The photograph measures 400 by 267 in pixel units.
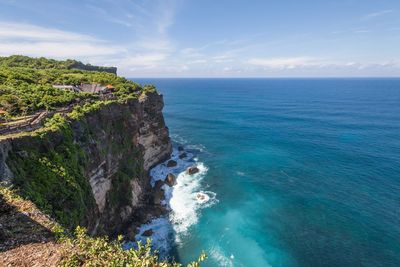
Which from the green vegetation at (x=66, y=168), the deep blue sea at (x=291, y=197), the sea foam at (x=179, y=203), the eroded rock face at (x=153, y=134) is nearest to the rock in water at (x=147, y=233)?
the sea foam at (x=179, y=203)

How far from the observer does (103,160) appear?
40.5 metres

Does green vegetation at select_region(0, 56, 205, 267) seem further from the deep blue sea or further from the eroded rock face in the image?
the deep blue sea

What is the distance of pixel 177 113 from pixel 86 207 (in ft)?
305

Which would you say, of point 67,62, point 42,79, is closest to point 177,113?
point 67,62

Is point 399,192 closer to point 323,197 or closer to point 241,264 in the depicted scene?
point 323,197

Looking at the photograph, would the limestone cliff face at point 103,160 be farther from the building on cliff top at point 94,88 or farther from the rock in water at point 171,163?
the building on cliff top at point 94,88

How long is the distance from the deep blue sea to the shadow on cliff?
25.0m

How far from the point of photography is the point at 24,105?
125ft

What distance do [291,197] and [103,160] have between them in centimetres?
3459

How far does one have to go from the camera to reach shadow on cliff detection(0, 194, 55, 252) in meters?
14.2

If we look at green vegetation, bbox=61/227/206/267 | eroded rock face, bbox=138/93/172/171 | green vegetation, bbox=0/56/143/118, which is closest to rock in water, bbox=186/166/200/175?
eroded rock face, bbox=138/93/172/171

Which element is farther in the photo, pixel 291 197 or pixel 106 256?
pixel 291 197

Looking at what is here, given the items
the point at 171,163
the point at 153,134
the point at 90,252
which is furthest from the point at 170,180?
the point at 90,252

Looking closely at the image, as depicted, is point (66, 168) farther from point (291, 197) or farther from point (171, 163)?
point (291, 197)
